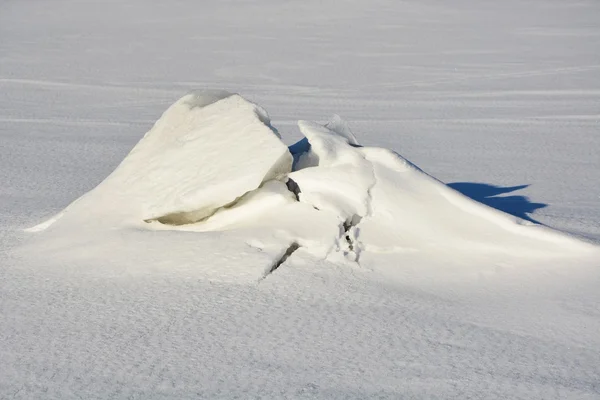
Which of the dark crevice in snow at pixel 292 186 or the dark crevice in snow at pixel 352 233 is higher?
the dark crevice in snow at pixel 292 186

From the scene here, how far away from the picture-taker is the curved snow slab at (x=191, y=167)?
11.8ft

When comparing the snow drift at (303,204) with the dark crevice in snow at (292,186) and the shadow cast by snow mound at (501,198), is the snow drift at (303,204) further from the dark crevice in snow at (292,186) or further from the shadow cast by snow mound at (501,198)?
the shadow cast by snow mound at (501,198)

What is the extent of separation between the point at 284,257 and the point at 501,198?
1.71m

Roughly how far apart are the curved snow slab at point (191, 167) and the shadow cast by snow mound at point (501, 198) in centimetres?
120

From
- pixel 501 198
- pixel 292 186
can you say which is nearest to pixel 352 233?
pixel 292 186

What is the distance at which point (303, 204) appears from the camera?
3.57 metres

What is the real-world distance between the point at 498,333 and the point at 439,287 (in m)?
0.38

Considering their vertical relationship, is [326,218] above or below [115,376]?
above

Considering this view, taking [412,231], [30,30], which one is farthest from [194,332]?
[30,30]

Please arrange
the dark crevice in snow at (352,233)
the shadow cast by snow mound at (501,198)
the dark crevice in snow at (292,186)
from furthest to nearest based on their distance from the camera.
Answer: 1. the shadow cast by snow mound at (501,198)
2. the dark crevice in snow at (292,186)
3. the dark crevice in snow at (352,233)

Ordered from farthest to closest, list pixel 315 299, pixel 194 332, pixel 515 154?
pixel 515 154 < pixel 315 299 < pixel 194 332

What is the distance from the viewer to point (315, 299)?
311cm

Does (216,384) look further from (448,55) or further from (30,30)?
(30,30)

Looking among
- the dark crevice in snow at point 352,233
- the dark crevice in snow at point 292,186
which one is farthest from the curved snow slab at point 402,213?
the dark crevice in snow at point 292,186
